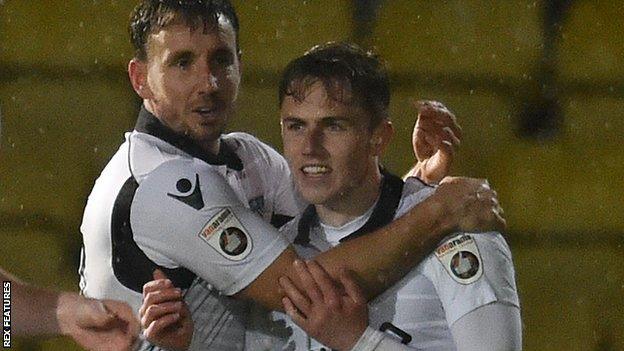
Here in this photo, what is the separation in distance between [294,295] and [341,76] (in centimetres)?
23

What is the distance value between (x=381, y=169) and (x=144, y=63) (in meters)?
0.28

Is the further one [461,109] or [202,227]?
[461,109]

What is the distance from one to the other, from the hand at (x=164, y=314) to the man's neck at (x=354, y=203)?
18 cm

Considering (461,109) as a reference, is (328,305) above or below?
below

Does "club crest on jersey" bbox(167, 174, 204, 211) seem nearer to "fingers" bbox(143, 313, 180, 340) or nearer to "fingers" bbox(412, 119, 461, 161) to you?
"fingers" bbox(143, 313, 180, 340)

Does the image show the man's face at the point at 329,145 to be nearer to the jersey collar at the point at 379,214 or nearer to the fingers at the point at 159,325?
the jersey collar at the point at 379,214

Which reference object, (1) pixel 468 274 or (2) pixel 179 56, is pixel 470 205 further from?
(2) pixel 179 56

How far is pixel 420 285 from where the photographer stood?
100 centimetres

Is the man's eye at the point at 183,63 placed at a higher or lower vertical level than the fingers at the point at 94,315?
higher

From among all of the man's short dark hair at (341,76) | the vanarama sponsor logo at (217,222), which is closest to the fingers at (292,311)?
the vanarama sponsor logo at (217,222)

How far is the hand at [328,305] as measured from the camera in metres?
1.00

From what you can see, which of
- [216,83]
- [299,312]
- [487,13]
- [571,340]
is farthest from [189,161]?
[571,340]

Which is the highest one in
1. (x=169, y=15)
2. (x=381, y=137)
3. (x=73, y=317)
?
(x=169, y=15)

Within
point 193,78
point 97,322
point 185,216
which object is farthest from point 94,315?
point 193,78
